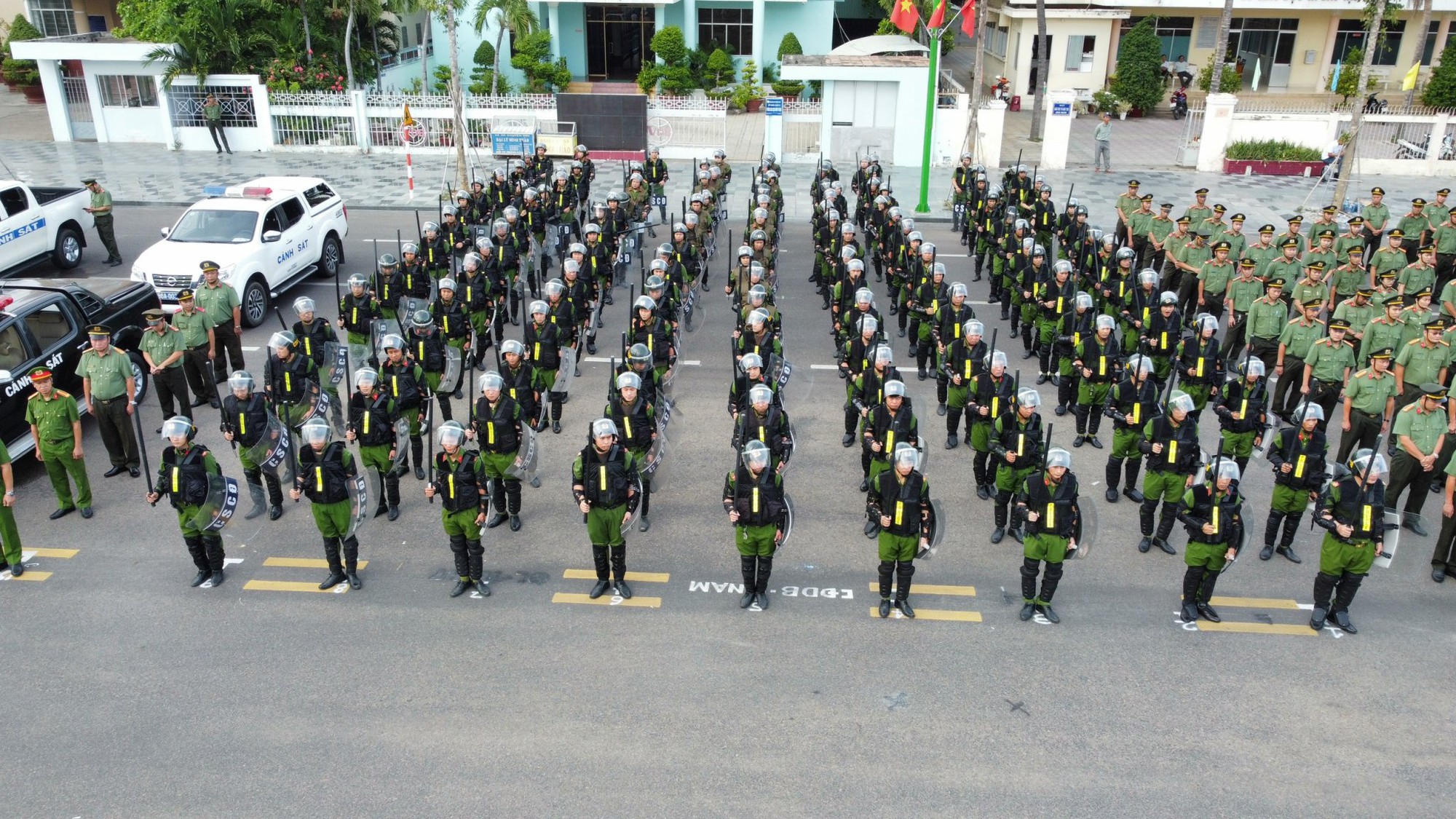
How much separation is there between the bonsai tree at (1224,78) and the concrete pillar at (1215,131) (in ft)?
27.9

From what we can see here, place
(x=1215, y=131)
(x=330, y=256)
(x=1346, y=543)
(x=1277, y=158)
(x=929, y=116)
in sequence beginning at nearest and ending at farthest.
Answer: (x=1346, y=543), (x=330, y=256), (x=929, y=116), (x=1277, y=158), (x=1215, y=131)

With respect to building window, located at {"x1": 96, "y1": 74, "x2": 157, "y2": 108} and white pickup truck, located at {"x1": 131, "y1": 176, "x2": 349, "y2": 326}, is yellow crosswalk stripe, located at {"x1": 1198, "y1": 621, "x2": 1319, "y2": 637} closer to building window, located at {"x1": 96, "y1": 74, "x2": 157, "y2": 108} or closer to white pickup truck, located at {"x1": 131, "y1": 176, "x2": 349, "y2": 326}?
white pickup truck, located at {"x1": 131, "y1": 176, "x2": 349, "y2": 326}

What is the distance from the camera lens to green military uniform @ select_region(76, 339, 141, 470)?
11.5 meters

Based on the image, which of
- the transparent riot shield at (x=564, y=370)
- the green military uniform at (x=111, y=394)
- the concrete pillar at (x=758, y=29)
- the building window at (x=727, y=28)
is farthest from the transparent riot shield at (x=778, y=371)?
the building window at (x=727, y=28)

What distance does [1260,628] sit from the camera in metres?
9.23

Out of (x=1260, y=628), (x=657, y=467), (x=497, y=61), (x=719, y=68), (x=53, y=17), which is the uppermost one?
(x=53, y=17)

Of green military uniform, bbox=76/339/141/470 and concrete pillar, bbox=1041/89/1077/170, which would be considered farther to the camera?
concrete pillar, bbox=1041/89/1077/170

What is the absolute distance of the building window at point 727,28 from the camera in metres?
40.0

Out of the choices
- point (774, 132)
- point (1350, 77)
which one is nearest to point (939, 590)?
point (774, 132)

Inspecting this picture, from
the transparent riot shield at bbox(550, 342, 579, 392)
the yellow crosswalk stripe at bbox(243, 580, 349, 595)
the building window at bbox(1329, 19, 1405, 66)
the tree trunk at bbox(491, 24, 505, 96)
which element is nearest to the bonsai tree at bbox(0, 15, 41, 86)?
the tree trunk at bbox(491, 24, 505, 96)

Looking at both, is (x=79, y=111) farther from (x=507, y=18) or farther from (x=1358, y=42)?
(x=1358, y=42)

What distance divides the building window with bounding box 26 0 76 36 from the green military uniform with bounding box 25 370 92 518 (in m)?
36.0

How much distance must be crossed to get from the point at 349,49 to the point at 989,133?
729 inches

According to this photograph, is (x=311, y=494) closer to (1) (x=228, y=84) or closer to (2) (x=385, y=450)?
(2) (x=385, y=450)
